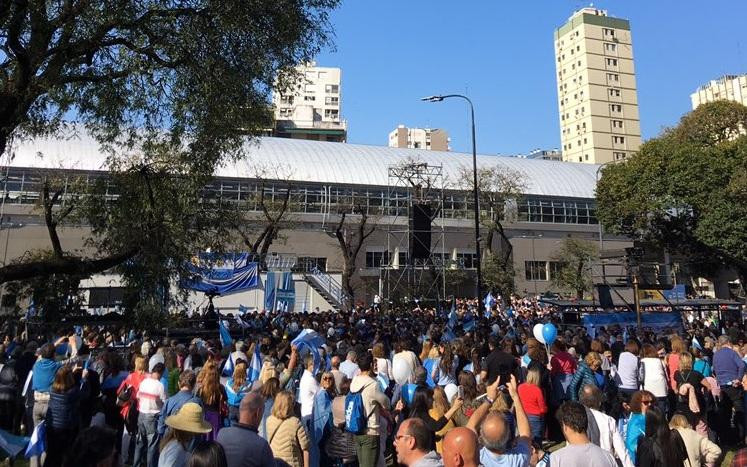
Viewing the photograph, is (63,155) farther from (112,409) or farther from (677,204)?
(677,204)

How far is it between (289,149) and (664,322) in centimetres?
3686

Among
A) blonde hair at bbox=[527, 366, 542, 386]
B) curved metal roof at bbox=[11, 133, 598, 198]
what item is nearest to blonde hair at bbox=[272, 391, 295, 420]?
blonde hair at bbox=[527, 366, 542, 386]

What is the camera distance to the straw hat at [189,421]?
404 centimetres

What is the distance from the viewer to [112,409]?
7.09m

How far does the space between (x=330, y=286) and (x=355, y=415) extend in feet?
100

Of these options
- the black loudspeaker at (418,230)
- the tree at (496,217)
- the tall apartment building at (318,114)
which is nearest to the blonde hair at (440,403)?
the black loudspeaker at (418,230)

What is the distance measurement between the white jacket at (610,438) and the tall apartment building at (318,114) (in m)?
63.3

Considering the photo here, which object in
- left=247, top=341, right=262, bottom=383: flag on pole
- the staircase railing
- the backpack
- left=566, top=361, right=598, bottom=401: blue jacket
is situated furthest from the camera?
the staircase railing

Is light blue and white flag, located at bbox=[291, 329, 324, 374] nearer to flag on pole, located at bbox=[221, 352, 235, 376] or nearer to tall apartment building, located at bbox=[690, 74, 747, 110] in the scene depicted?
flag on pole, located at bbox=[221, 352, 235, 376]

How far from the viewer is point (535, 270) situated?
1996 inches

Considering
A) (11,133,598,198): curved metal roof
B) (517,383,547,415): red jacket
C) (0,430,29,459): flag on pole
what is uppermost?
(11,133,598,198): curved metal roof

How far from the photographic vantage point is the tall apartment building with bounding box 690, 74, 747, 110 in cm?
9250

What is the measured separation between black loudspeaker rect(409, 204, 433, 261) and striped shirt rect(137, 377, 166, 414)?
74.7ft

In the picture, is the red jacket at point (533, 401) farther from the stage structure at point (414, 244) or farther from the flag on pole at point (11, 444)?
the stage structure at point (414, 244)
